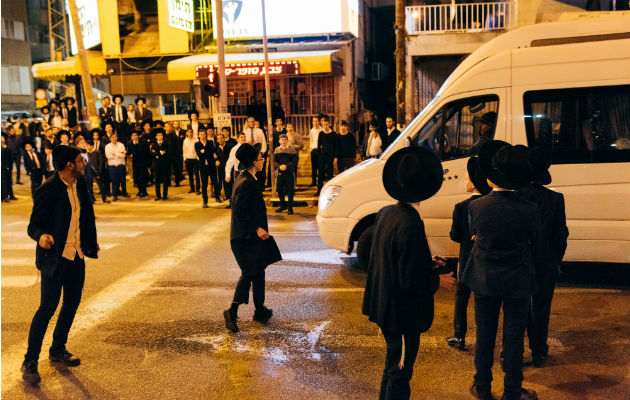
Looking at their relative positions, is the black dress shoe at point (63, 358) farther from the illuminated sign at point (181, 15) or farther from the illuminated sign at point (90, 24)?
the illuminated sign at point (90, 24)

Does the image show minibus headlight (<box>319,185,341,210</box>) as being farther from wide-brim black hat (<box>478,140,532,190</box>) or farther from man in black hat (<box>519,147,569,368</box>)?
wide-brim black hat (<box>478,140,532,190</box>)

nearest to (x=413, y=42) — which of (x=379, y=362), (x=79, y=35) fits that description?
(x=79, y=35)

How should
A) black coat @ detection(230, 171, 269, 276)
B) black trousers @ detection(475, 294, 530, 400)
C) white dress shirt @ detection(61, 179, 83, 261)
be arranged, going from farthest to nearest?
black coat @ detection(230, 171, 269, 276) → white dress shirt @ detection(61, 179, 83, 261) → black trousers @ detection(475, 294, 530, 400)

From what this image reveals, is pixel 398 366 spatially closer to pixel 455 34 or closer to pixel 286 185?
pixel 286 185

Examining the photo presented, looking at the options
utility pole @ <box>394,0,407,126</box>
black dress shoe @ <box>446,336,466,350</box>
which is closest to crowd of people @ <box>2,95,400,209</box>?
utility pole @ <box>394,0,407,126</box>

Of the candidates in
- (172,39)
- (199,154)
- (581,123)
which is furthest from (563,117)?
(172,39)

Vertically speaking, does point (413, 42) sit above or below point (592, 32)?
above

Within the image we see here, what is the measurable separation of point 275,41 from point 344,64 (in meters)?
2.56

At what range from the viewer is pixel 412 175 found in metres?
3.75

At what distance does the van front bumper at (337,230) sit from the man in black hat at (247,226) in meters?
1.82

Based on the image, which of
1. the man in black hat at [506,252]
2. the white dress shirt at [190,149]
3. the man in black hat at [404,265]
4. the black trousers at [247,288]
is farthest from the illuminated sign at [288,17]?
the man in black hat at [404,265]

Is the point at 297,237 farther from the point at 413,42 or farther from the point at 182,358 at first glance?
the point at 413,42

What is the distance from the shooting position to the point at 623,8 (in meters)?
17.3

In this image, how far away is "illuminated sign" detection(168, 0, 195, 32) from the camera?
19781 mm
